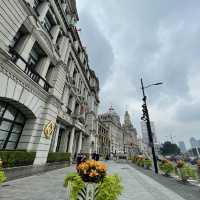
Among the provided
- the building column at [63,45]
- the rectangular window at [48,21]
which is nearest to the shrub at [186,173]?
the building column at [63,45]

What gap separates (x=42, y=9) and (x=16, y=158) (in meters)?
12.2

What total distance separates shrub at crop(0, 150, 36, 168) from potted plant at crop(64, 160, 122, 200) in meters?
6.02

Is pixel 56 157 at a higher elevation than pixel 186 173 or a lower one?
higher

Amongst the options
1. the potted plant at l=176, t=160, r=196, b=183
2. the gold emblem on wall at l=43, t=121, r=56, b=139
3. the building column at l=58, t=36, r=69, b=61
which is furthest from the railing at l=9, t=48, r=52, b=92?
the potted plant at l=176, t=160, r=196, b=183

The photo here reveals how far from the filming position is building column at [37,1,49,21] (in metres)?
12.7

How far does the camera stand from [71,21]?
20.9 meters

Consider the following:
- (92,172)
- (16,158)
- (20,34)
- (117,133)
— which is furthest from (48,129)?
(117,133)

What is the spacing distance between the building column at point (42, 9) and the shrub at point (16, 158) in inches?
420

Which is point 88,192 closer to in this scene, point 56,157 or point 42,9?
point 56,157

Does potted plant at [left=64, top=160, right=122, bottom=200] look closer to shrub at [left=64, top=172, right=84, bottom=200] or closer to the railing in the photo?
shrub at [left=64, top=172, right=84, bottom=200]

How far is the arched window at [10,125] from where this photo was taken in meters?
9.14

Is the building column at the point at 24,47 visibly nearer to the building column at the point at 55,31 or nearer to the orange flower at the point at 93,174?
the building column at the point at 55,31

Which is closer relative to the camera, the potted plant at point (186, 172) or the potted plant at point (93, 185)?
the potted plant at point (93, 185)

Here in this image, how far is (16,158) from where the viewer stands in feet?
28.3
